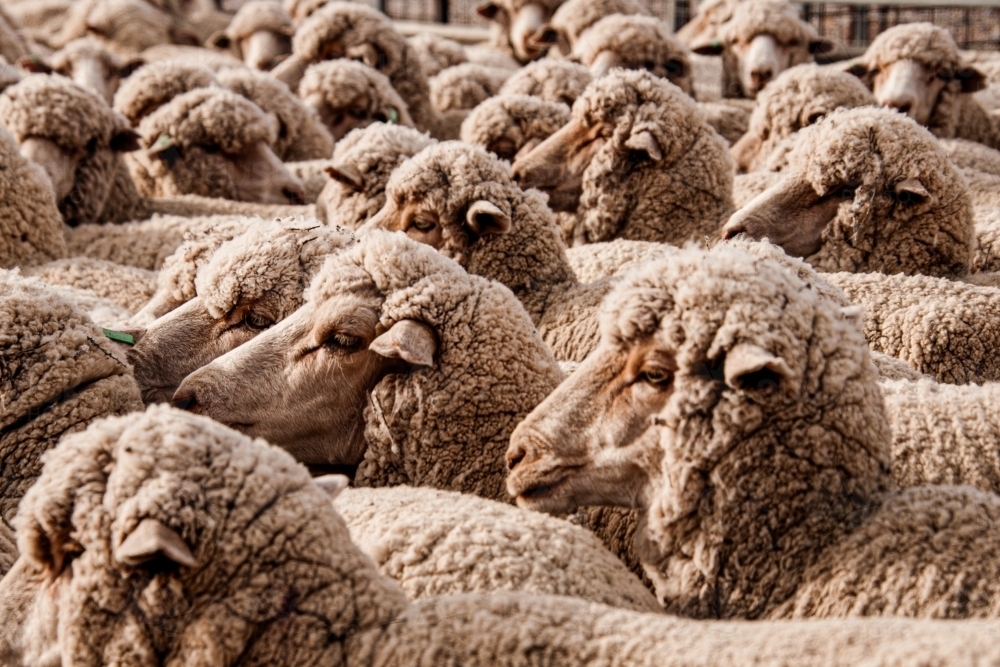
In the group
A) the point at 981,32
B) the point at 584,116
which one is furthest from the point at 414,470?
the point at 981,32

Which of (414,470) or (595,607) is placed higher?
(595,607)

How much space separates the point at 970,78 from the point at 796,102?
1.42 metres

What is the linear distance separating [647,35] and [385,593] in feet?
21.5

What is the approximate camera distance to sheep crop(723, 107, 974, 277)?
564 cm

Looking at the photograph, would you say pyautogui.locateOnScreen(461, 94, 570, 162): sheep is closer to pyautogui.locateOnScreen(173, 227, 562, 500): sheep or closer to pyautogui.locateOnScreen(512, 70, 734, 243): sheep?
pyautogui.locateOnScreen(512, 70, 734, 243): sheep

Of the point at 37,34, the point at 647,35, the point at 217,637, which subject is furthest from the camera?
the point at 37,34

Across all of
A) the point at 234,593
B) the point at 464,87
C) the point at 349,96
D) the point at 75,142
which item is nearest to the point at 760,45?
the point at 464,87

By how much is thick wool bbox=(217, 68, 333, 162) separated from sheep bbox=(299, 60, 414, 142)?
0.63 ft

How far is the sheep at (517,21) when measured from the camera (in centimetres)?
1167

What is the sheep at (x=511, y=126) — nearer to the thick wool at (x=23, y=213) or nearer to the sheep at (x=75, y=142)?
the sheep at (x=75, y=142)

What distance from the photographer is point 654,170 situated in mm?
6391

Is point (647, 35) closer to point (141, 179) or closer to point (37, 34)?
point (141, 179)

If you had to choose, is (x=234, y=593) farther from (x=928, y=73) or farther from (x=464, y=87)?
(x=464, y=87)

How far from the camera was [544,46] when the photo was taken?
438 inches
